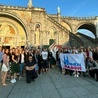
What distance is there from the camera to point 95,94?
6531 mm

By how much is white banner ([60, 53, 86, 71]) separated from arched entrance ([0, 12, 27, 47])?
1469 centimetres

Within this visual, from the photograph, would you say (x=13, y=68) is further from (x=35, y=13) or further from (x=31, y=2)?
(x=31, y=2)

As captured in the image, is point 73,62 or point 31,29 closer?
point 73,62

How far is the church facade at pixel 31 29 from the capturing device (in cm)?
2500

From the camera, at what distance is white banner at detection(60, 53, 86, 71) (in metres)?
10.5

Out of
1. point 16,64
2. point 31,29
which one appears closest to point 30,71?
point 16,64

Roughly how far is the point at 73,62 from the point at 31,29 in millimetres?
15002

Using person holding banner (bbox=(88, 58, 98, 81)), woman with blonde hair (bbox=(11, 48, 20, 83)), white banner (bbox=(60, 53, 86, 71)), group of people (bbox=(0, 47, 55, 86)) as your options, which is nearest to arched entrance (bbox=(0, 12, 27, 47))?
white banner (bbox=(60, 53, 86, 71))

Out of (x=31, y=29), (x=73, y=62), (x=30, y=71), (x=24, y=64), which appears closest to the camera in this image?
(x=30, y=71)

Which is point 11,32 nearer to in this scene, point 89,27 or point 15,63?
point 15,63

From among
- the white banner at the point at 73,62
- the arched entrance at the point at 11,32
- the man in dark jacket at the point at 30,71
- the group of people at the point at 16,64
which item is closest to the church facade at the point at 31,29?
the arched entrance at the point at 11,32

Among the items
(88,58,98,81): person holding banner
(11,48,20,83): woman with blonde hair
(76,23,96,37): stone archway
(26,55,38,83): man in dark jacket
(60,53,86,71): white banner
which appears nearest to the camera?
(26,55,38,83): man in dark jacket

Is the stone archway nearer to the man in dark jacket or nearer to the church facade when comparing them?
the church facade

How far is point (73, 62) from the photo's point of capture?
11156 mm
